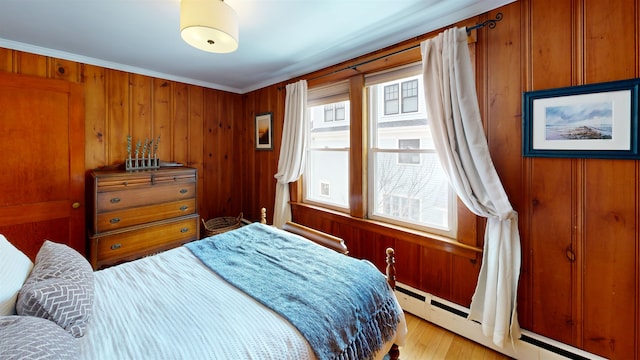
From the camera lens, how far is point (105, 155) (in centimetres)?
295

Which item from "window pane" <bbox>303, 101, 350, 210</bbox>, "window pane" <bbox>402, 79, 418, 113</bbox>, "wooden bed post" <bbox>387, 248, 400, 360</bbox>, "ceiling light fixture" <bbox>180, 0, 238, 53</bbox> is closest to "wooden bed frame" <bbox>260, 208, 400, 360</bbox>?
"wooden bed post" <bbox>387, 248, 400, 360</bbox>

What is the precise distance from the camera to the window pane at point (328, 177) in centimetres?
290

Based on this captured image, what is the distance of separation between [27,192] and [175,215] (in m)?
1.23

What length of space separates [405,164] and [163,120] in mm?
3061

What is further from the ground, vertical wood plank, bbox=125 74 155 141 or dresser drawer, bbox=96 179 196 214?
vertical wood plank, bbox=125 74 155 141

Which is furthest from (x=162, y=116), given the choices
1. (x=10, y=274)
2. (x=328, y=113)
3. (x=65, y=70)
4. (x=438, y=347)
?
(x=438, y=347)

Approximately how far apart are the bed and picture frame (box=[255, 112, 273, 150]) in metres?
2.17

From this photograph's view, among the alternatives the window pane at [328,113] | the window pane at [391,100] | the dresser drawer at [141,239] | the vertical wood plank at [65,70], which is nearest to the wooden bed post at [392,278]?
the window pane at [391,100]

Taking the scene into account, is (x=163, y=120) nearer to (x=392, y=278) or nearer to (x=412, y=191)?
(x=412, y=191)

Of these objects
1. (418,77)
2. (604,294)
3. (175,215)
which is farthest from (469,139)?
(175,215)

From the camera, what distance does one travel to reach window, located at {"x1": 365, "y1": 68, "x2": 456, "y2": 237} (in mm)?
2158

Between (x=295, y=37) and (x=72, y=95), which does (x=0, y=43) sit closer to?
(x=72, y=95)

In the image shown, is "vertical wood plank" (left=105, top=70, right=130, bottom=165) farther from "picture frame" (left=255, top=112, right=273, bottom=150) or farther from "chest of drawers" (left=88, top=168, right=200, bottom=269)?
"picture frame" (left=255, top=112, right=273, bottom=150)

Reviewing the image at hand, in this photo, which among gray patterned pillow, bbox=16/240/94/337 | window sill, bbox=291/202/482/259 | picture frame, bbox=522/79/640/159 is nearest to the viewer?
gray patterned pillow, bbox=16/240/94/337
